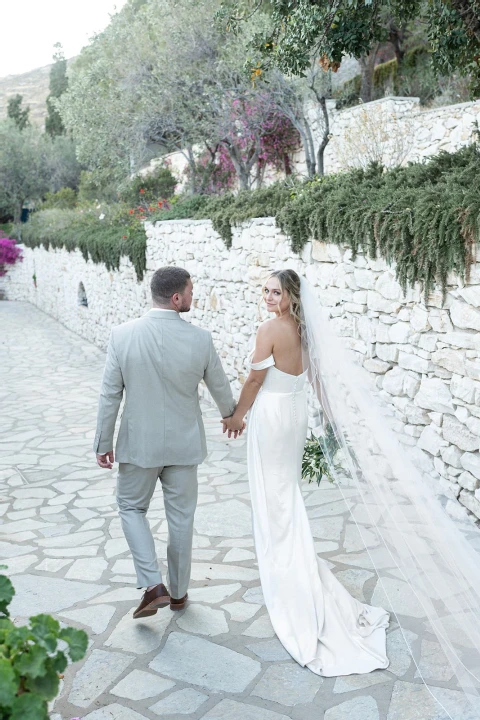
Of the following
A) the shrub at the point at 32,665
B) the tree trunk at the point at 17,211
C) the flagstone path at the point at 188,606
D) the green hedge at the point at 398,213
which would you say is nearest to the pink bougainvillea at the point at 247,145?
the green hedge at the point at 398,213

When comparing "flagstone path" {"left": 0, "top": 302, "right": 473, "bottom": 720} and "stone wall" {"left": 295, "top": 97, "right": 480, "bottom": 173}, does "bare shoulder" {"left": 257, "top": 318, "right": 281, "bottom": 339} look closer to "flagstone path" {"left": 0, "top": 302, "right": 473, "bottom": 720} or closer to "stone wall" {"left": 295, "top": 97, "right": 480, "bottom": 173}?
"flagstone path" {"left": 0, "top": 302, "right": 473, "bottom": 720}

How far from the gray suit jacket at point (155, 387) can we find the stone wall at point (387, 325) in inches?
83.2

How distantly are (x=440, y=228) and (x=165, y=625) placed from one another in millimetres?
3213

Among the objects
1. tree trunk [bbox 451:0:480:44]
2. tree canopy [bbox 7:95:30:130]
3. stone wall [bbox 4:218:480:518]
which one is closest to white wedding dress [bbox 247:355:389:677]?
stone wall [bbox 4:218:480:518]

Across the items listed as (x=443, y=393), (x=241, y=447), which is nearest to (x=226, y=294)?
(x=241, y=447)

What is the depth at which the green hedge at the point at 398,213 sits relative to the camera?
16.1ft

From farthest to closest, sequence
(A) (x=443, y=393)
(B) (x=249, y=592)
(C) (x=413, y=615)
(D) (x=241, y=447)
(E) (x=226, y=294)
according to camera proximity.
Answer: (E) (x=226, y=294) < (D) (x=241, y=447) < (A) (x=443, y=393) < (B) (x=249, y=592) < (C) (x=413, y=615)

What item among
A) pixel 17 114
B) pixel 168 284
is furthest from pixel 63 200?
pixel 168 284

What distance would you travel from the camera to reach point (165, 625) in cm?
393

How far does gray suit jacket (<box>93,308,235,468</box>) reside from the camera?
12.2 ft

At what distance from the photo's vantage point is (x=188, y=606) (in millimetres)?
4168

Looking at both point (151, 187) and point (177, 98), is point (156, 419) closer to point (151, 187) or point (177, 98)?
point (177, 98)

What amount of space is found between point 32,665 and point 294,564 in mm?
A: 2307

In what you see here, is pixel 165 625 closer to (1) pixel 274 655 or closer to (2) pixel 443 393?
(1) pixel 274 655
